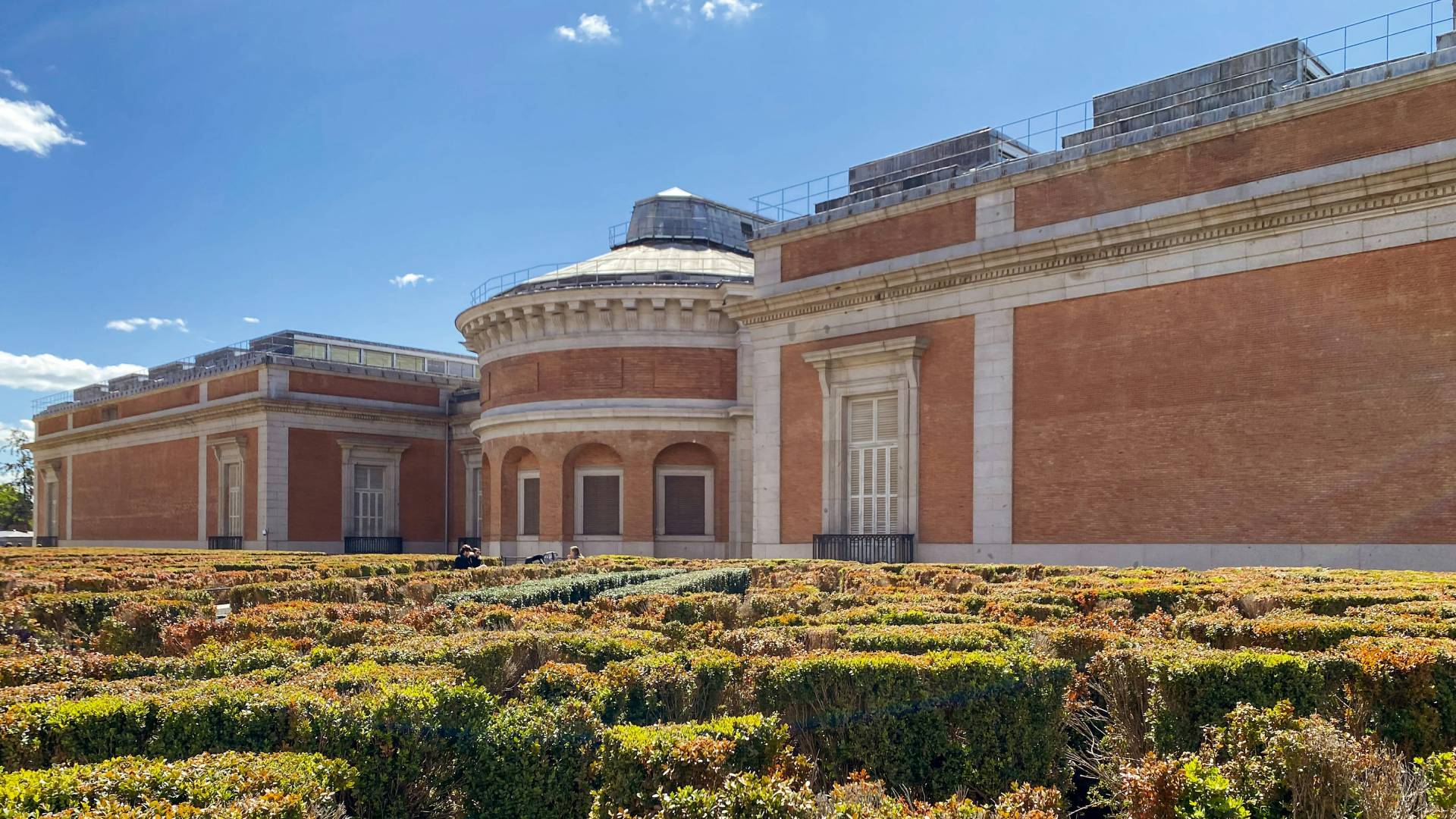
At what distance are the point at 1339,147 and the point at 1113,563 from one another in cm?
769

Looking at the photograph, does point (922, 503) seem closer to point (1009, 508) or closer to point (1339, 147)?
point (1009, 508)

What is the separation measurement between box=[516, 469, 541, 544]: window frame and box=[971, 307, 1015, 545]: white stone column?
1542 cm

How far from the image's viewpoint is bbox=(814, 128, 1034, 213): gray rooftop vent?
79.6 feet

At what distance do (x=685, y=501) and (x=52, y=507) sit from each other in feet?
129

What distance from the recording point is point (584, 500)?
32562 millimetres

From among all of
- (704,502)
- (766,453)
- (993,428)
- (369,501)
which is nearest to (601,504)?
(704,502)

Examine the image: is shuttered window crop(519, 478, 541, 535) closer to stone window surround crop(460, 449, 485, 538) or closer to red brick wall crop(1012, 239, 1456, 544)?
stone window surround crop(460, 449, 485, 538)

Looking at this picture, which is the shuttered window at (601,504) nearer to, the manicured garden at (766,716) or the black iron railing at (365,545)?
the black iron railing at (365,545)

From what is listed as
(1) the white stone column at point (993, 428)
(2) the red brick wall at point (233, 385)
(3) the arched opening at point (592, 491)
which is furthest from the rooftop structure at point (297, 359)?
(1) the white stone column at point (993, 428)

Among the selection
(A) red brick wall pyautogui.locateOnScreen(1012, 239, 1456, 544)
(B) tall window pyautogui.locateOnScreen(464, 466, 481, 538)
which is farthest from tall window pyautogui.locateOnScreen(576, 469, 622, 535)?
(A) red brick wall pyautogui.locateOnScreen(1012, 239, 1456, 544)

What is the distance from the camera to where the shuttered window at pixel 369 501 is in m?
42.2

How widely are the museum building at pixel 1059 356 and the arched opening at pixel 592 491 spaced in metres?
0.10

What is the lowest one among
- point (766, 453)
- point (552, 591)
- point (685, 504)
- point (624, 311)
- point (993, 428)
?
point (552, 591)

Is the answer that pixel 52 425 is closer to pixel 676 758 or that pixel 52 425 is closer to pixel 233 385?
pixel 233 385
